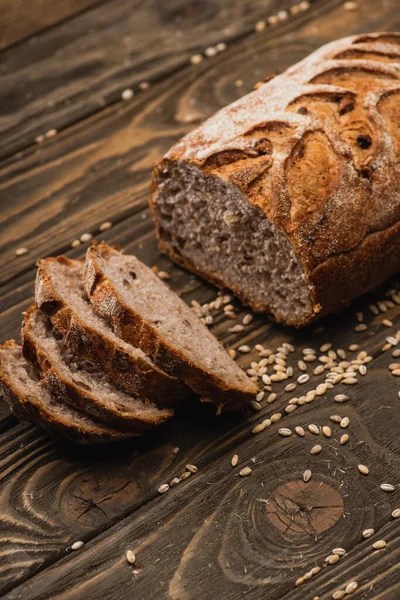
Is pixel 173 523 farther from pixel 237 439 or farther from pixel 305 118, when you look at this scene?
pixel 305 118

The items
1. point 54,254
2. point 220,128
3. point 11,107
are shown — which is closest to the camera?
point 220,128

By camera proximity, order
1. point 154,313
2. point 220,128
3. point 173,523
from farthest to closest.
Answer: point 220,128, point 154,313, point 173,523

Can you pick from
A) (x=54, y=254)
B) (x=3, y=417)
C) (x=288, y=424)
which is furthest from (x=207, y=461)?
(x=54, y=254)

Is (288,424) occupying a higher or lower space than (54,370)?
lower

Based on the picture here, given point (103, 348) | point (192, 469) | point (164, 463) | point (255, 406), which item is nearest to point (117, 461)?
point (164, 463)

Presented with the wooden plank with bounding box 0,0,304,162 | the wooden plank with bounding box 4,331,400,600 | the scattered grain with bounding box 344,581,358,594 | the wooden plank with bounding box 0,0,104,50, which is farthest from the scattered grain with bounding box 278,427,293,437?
the wooden plank with bounding box 0,0,104,50

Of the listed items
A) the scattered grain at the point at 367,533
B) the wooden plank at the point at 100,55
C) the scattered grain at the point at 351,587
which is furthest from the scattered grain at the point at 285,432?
the wooden plank at the point at 100,55

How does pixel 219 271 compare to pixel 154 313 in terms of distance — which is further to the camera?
pixel 219 271

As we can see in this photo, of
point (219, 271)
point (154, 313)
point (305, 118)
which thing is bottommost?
point (219, 271)
